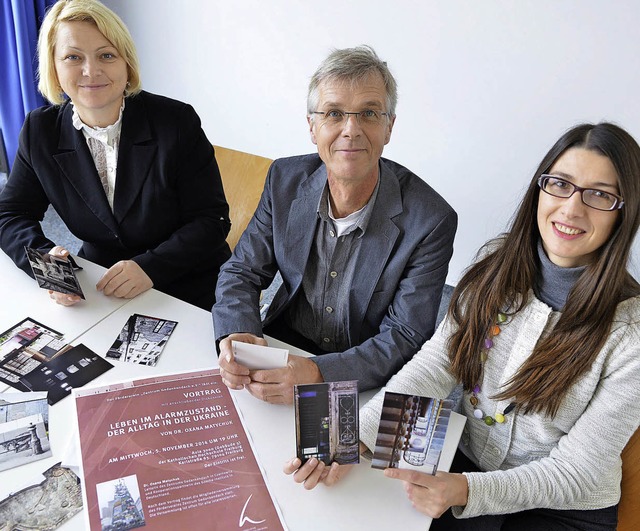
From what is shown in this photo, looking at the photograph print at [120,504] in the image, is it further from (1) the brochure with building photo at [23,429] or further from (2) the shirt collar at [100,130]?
(2) the shirt collar at [100,130]

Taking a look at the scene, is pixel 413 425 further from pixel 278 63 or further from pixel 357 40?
pixel 278 63

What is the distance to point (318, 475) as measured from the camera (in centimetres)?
113

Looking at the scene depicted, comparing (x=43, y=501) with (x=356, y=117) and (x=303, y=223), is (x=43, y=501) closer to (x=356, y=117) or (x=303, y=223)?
(x=303, y=223)

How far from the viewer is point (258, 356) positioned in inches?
51.7

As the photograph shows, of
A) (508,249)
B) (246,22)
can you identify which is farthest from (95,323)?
(246,22)

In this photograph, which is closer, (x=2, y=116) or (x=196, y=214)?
(x=196, y=214)

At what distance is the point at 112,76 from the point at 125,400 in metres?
1.16

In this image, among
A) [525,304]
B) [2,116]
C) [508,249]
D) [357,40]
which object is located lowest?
[2,116]

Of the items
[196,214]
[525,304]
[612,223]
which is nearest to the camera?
[612,223]

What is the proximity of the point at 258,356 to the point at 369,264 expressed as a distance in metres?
0.50

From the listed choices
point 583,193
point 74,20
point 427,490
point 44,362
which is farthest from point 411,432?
point 74,20

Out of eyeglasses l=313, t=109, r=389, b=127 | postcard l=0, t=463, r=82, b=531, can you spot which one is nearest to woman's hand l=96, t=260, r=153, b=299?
postcard l=0, t=463, r=82, b=531

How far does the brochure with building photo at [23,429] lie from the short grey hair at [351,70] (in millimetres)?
1048

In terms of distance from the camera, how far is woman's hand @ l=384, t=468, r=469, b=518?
1.11 m
